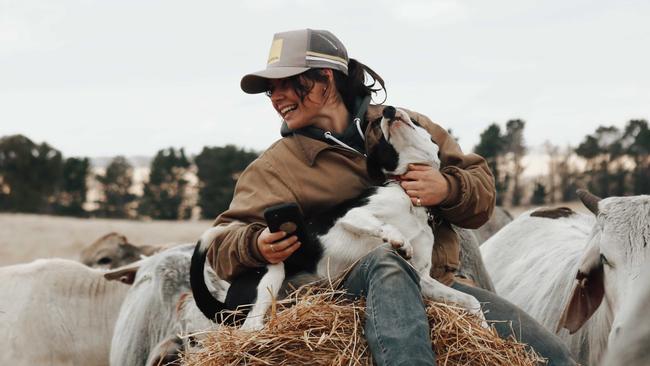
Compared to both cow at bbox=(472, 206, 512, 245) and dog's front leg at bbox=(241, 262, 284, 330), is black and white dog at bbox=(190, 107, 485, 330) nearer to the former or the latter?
dog's front leg at bbox=(241, 262, 284, 330)

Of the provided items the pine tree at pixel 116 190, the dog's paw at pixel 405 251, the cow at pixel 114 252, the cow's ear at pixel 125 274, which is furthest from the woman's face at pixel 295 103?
the pine tree at pixel 116 190

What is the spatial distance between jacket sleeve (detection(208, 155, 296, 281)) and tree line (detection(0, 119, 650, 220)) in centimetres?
3661

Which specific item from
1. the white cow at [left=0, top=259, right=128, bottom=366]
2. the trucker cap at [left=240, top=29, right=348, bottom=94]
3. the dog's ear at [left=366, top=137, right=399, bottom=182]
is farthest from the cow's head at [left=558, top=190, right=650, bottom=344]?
the white cow at [left=0, top=259, right=128, bottom=366]

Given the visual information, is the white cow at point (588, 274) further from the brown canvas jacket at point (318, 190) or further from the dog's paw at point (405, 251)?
the dog's paw at point (405, 251)

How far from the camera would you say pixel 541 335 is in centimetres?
400

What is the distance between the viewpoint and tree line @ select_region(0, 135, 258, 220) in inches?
2179

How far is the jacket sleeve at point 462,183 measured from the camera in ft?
13.9

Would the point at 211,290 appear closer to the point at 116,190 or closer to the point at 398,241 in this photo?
the point at 398,241

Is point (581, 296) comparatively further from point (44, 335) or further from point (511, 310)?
point (44, 335)

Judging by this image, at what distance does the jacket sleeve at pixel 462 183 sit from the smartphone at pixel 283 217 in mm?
824

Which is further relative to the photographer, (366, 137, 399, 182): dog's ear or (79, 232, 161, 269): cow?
(79, 232, 161, 269): cow

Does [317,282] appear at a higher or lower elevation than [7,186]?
higher

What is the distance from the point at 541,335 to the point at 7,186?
57.7 metres

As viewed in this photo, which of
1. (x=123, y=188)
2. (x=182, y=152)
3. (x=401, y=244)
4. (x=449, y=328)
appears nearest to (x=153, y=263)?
(x=401, y=244)
